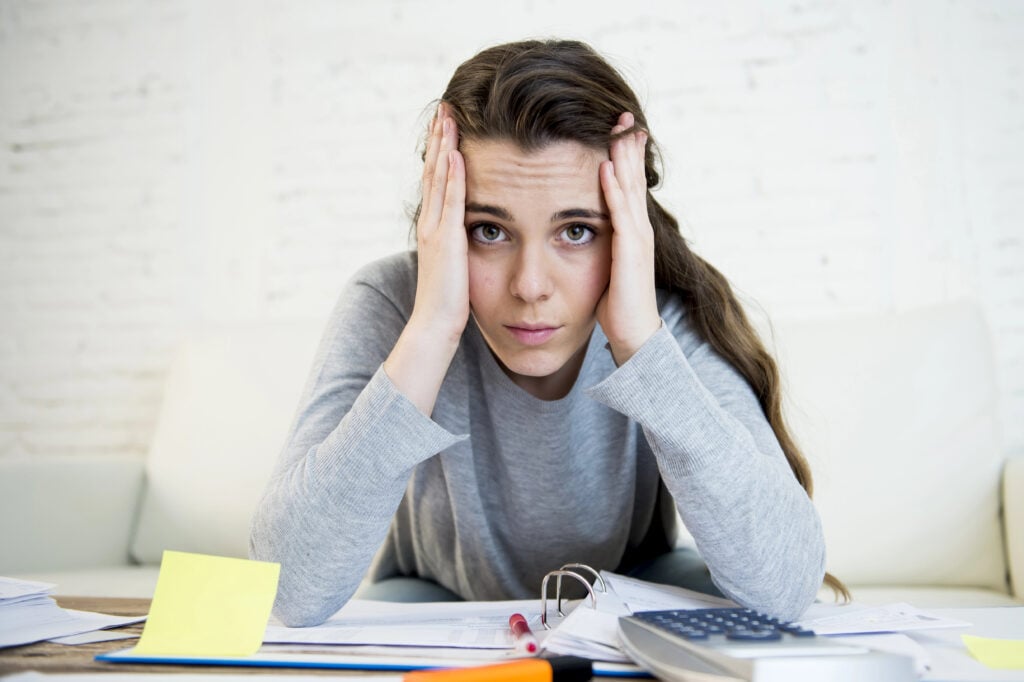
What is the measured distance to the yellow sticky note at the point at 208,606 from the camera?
64cm

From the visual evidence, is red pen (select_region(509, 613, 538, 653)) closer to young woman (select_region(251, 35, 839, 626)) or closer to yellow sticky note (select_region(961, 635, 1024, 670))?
young woman (select_region(251, 35, 839, 626))

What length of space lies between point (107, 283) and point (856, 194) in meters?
2.05

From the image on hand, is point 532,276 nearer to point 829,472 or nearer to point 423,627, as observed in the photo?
point 423,627

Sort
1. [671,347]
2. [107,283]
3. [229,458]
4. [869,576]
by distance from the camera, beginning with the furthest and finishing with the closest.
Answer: [107,283] < [229,458] < [869,576] < [671,347]

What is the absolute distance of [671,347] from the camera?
0.89 meters

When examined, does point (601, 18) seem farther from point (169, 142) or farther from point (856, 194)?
point (169, 142)

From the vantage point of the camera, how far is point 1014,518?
151 centimetres

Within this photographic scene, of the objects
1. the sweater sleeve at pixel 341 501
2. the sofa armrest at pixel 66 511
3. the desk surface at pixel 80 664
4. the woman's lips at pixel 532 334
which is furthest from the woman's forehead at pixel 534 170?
the sofa armrest at pixel 66 511

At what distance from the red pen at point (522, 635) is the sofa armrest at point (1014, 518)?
1181 millimetres

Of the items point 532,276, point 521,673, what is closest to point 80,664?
point 521,673

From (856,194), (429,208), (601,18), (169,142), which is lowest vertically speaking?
(429,208)

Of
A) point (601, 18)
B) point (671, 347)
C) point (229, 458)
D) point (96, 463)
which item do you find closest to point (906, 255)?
point (601, 18)

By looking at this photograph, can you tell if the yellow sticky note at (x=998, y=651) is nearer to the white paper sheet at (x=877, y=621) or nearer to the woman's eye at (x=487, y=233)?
the white paper sheet at (x=877, y=621)

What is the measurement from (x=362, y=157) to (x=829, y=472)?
1446 millimetres
